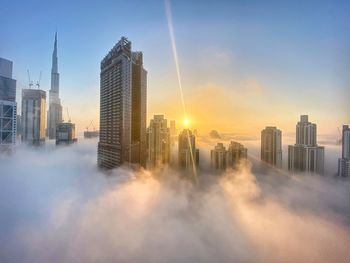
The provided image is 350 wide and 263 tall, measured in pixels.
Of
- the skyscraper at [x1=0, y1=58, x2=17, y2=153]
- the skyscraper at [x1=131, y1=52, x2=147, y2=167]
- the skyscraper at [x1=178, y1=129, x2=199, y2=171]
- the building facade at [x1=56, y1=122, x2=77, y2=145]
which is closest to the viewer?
the skyscraper at [x1=131, y1=52, x2=147, y2=167]

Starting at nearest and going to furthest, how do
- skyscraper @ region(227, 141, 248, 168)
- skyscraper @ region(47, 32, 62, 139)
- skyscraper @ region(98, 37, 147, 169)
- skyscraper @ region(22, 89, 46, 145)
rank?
skyscraper @ region(98, 37, 147, 169), skyscraper @ region(227, 141, 248, 168), skyscraper @ region(22, 89, 46, 145), skyscraper @ region(47, 32, 62, 139)

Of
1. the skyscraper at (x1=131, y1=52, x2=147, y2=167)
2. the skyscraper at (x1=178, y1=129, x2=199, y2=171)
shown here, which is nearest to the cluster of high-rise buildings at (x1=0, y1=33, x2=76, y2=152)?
the skyscraper at (x1=131, y1=52, x2=147, y2=167)

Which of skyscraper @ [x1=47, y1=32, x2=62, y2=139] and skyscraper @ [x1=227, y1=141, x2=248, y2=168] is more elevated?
skyscraper @ [x1=47, y1=32, x2=62, y2=139]

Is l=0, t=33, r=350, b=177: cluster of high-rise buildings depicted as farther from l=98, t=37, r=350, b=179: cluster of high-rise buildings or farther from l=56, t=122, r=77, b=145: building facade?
l=56, t=122, r=77, b=145: building facade

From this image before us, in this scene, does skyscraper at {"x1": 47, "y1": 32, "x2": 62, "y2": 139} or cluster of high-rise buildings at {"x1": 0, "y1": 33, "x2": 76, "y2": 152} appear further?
skyscraper at {"x1": 47, "y1": 32, "x2": 62, "y2": 139}

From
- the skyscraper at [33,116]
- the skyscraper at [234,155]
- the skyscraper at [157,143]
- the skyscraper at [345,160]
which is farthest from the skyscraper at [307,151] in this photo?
the skyscraper at [33,116]

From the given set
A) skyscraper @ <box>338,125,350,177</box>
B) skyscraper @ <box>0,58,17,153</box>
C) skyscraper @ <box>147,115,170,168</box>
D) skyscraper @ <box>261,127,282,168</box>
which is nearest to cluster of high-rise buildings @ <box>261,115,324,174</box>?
skyscraper @ <box>261,127,282,168</box>
